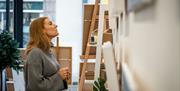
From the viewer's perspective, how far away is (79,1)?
6.16 m

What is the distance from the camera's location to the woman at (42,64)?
7.22ft

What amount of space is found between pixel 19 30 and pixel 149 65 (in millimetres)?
5970

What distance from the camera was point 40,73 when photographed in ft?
7.27

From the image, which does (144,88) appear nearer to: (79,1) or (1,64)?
(1,64)

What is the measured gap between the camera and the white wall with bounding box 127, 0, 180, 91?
0.41 metres

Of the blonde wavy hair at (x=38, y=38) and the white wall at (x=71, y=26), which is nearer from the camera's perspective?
the blonde wavy hair at (x=38, y=38)

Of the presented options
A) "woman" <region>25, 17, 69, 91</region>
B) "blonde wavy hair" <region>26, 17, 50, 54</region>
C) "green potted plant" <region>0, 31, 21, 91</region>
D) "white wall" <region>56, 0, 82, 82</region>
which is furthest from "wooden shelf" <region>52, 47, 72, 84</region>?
"blonde wavy hair" <region>26, 17, 50, 54</region>

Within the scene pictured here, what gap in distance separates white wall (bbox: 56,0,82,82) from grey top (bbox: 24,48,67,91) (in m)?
3.84

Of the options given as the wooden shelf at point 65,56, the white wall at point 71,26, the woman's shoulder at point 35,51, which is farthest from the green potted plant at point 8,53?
the woman's shoulder at point 35,51

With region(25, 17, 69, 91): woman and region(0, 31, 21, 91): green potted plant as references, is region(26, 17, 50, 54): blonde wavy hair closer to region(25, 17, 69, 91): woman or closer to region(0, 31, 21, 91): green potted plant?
region(25, 17, 69, 91): woman

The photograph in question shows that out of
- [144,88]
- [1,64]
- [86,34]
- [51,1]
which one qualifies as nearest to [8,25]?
[51,1]

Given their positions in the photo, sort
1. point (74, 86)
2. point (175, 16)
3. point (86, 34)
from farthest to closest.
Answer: point (74, 86)
point (86, 34)
point (175, 16)

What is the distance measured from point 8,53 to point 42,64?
Result: 2.26 m

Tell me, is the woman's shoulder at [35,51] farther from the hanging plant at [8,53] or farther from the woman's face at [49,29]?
the hanging plant at [8,53]
